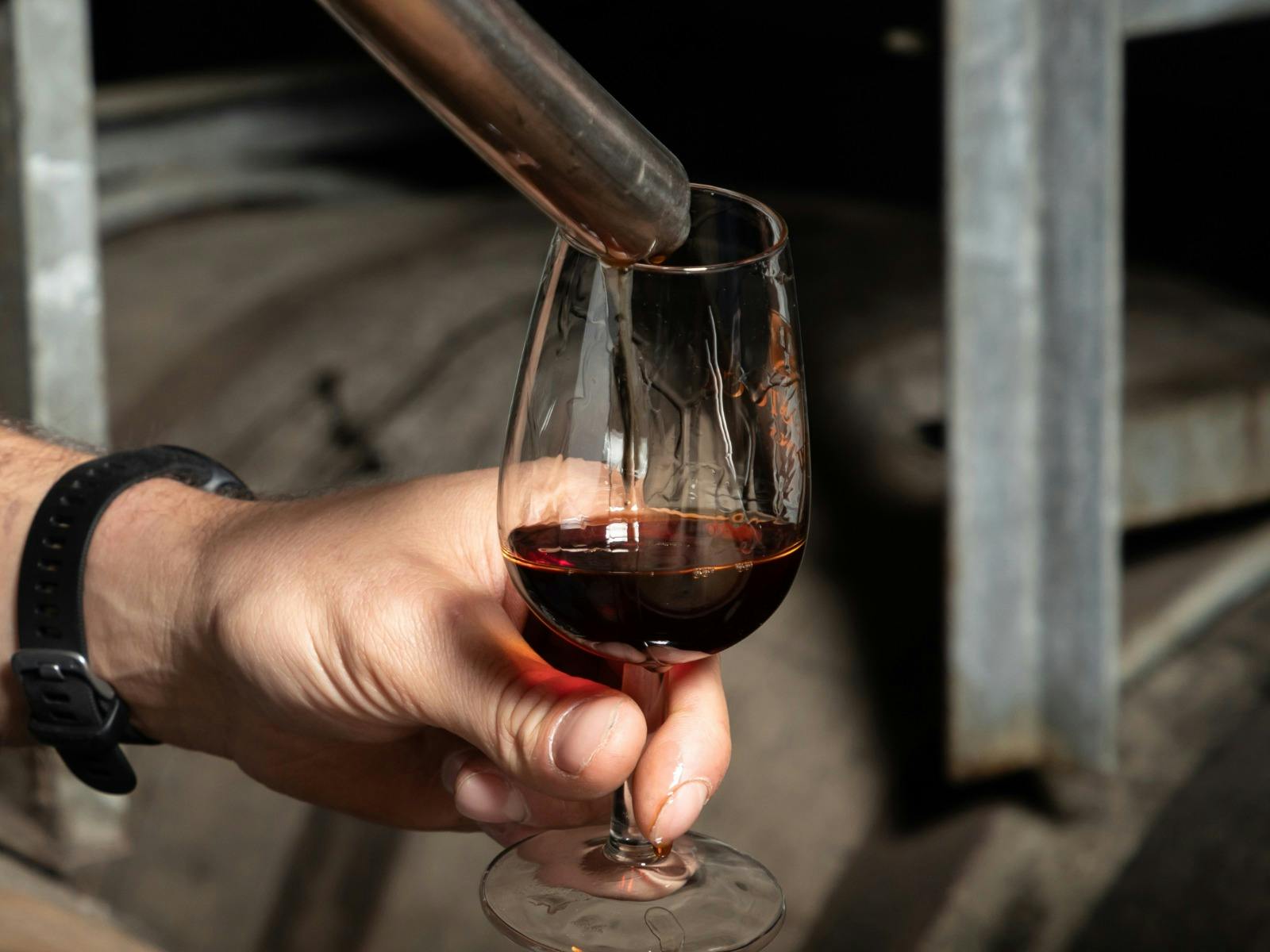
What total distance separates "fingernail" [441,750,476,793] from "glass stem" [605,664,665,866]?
145 mm

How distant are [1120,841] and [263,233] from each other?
1.90 metres

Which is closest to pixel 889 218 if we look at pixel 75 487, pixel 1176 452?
pixel 1176 452

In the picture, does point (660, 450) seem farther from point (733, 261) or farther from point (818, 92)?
point (818, 92)

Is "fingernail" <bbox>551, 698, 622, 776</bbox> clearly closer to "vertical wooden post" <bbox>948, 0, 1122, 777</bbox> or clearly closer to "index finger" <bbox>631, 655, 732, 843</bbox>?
"index finger" <bbox>631, 655, 732, 843</bbox>

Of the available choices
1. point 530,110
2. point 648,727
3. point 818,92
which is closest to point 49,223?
point 648,727

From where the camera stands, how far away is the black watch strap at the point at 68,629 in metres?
1.16

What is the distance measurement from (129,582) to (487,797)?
1.16 ft

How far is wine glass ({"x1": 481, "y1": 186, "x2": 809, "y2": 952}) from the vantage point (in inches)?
34.3

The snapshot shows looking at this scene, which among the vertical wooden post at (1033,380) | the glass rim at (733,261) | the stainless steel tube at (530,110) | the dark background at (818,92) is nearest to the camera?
the stainless steel tube at (530,110)

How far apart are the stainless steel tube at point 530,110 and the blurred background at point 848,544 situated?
65cm

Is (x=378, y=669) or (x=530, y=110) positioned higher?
(x=530, y=110)

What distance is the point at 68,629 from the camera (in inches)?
46.0

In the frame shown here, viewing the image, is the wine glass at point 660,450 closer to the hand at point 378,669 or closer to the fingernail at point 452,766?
the hand at point 378,669

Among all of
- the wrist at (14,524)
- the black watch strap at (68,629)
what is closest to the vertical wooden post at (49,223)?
the wrist at (14,524)
